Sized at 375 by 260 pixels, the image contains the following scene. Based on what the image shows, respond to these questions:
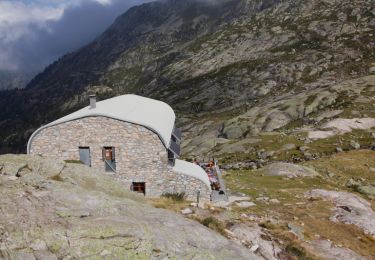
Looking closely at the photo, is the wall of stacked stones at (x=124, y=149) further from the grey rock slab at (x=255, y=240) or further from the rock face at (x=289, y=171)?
the rock face at (x=289, y=171)

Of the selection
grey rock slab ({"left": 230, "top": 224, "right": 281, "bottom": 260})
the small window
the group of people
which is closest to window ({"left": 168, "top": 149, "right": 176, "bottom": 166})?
the small window

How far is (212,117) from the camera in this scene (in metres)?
186

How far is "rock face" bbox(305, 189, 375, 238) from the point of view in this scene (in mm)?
35438

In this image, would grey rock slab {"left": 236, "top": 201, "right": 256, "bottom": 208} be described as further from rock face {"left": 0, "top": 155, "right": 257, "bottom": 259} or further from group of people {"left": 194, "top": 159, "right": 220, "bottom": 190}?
rock face {"left": 0, "top": 155, "right": 257, "bottom": 259}

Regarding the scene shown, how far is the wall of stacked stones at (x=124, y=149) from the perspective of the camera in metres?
35.4

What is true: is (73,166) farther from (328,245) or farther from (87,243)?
(328,245)

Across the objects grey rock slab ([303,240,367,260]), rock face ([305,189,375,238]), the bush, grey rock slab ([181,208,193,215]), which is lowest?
grey rock slab ([303,240,367,260])

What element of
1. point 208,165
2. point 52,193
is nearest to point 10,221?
point 52,193

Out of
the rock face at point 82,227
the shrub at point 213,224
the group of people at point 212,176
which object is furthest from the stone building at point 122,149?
the rock face at point 82,227

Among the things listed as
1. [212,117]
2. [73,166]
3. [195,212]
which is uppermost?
[212,117]

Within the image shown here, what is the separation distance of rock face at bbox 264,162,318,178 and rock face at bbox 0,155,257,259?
33608mm

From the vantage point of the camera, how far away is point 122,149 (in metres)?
35.6

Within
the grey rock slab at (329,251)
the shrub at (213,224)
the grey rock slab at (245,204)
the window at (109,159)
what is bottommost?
the grey rock slab at (329,251)

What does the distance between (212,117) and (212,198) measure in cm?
14944
